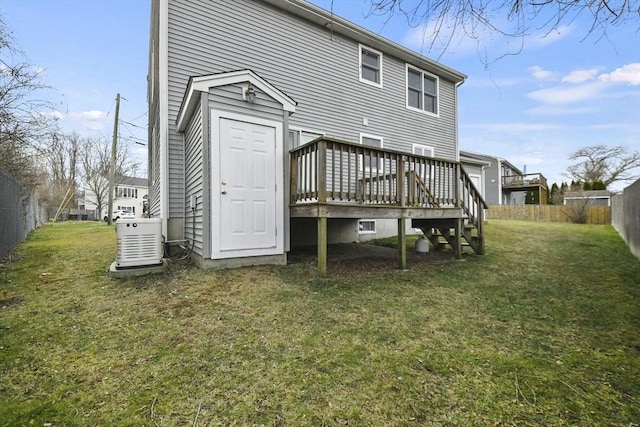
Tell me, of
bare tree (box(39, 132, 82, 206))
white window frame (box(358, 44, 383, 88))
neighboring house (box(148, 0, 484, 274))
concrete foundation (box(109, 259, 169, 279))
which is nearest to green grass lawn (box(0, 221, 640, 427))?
concrete foundation (box(109, 259, 169, 279))

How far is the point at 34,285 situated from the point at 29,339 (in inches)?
84.3

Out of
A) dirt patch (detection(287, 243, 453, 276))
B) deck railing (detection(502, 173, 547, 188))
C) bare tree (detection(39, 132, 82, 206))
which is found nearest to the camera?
dirt patch (detection(287, 243, 453, 276))

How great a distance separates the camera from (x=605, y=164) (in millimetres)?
28984

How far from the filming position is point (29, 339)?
106 inches

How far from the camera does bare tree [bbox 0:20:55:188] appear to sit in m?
5.53

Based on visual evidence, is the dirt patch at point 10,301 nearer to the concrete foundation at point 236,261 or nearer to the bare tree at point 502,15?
the concrete foundation at point 236,261

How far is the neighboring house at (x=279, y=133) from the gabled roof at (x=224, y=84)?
2cm

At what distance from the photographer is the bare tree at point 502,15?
2.20 m

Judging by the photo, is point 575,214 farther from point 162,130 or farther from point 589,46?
point 162,130

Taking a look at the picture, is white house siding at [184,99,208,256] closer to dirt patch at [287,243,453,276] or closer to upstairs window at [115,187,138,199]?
dirt patch at [287,243,453,276]

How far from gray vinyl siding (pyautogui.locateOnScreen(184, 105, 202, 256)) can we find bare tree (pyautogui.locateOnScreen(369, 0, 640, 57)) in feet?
11.6

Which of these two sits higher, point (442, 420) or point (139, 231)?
point (139, 231)

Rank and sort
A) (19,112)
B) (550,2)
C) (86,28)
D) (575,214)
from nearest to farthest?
(550,2), (19,112), (86,28), (575,214)

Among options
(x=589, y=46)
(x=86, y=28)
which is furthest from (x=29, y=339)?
(x=86, y=28)
